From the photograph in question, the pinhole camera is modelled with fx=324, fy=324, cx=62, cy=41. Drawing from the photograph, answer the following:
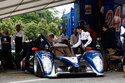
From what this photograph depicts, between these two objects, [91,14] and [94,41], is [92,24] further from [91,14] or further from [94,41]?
[94,41]

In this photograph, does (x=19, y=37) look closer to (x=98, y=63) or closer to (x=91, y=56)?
(x=91, y=56)

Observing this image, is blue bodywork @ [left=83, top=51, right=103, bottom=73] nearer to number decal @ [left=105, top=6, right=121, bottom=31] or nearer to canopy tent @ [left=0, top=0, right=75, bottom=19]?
canopy tent @ [left=0, top=0, right=75, bottom=19]

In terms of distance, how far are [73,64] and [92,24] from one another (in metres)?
10.0

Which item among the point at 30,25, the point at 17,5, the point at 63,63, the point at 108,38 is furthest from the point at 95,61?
the point at 30,25

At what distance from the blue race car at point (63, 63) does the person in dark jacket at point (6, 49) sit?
355cm

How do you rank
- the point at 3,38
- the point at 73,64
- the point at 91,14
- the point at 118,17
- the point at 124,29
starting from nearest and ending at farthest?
the point at 73,64
the point at 124,29
the point at 3,38
the point at 118,17
the point at 91,14

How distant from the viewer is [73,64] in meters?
9.28

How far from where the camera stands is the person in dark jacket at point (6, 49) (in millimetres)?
13531

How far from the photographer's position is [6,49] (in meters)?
13.8

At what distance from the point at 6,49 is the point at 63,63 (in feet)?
16.0

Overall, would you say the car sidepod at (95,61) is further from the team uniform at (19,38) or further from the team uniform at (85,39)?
the team uniform at (19,38)

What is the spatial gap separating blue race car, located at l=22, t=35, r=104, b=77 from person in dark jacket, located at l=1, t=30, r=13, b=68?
11.6ft

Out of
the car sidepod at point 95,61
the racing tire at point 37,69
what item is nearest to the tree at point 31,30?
the racing tire at point 37,69

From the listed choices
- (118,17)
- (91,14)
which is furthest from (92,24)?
(118,17)
